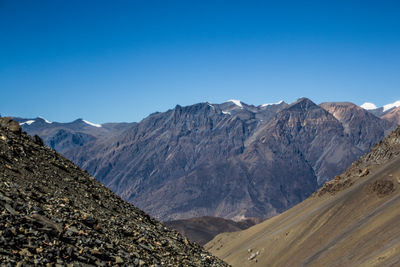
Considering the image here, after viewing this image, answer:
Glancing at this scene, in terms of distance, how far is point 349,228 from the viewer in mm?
62125

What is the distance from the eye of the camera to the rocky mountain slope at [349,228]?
52.0m

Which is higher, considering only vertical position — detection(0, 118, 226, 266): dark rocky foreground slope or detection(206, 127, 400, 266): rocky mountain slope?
detection(0, 118, 226, 266): dark rocky foreground slope

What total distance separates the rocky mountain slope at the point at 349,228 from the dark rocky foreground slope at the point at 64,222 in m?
29.7

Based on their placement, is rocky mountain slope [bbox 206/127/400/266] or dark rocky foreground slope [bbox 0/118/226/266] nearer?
dark rocky foreground slope [bbox 0/118/226/266]

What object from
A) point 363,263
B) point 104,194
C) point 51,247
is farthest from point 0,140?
point 363,263

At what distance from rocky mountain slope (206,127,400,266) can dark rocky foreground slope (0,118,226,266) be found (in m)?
29.7

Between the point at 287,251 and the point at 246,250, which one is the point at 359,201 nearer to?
the point at 287,251

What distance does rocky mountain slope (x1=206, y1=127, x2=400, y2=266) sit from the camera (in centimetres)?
5197

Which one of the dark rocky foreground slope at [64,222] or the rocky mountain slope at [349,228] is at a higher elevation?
the dark rocky foreground slope at [64,222]

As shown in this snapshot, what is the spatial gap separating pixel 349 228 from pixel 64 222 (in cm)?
5372

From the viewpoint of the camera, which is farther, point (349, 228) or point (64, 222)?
point (349, 228)

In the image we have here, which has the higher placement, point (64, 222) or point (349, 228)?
point (64, 222)

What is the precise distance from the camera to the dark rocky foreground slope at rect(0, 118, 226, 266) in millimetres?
13742

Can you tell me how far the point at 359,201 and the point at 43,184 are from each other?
195 feet
